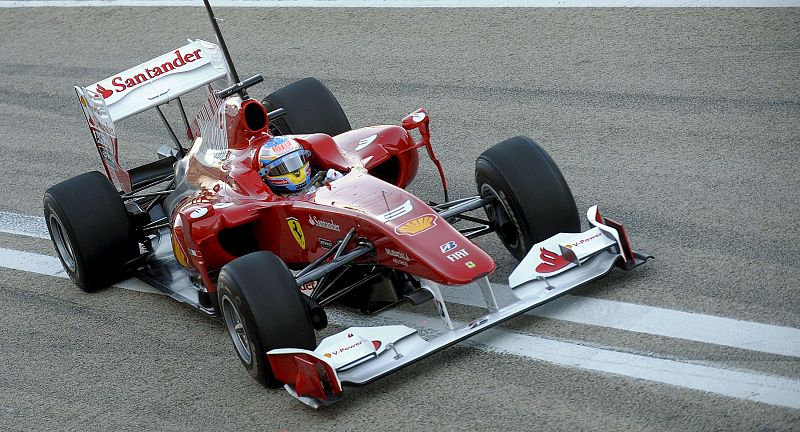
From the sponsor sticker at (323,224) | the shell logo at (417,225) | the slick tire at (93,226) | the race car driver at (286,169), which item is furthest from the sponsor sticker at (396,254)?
the slick tire at (93,226)

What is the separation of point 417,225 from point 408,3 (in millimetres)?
8063

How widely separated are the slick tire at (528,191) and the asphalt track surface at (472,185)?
445mm

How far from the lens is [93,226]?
25.6 ft

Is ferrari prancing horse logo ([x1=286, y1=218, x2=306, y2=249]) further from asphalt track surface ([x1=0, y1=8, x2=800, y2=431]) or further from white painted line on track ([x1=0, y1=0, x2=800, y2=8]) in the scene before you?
white painted line on track ([x1=0, y1=0, x2=800, y2=8])

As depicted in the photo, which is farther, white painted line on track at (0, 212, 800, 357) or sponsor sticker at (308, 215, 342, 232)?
sponsor sticker at (308, 215, 342, 232)

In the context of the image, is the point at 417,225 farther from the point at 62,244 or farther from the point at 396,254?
the point at 62,244

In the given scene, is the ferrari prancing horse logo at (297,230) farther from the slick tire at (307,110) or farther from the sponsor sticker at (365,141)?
the slick tire at (307,110)

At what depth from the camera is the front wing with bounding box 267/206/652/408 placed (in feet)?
19.1

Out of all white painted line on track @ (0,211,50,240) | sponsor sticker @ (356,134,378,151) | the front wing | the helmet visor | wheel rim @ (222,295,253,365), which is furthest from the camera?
white painted line on track @ (0,211,50,240)

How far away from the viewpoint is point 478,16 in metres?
13.0

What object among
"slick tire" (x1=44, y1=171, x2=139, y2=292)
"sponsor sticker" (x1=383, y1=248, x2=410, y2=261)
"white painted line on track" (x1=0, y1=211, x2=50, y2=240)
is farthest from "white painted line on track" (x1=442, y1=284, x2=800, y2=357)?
"white painted line on track" (x1=0, y1=211, x2=50, y2=240)

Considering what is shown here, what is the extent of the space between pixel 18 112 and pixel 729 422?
1022cm

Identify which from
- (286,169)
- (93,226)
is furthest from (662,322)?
(93,226)

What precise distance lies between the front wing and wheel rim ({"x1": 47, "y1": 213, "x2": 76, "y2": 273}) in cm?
284
